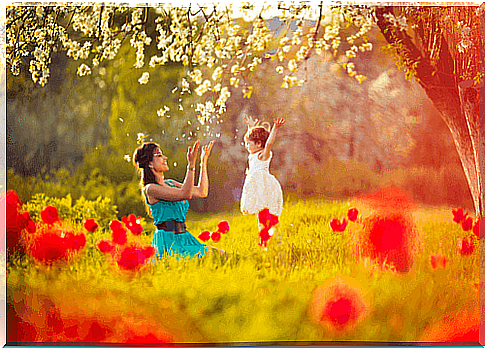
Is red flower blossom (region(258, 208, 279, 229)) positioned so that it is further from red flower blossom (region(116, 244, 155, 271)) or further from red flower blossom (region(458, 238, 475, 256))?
red flower blossom (region(458, 238, 475, 256))

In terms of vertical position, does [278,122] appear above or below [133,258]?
above

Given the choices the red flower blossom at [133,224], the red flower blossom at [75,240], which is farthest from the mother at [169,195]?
the red flower blossom at [75,240]

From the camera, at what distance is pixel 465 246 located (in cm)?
270

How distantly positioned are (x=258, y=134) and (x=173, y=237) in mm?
948

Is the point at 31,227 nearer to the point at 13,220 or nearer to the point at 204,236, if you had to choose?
the point at 13,220

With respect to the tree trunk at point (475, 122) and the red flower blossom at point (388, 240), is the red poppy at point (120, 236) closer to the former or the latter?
the red flower blossom at point (388, 240)

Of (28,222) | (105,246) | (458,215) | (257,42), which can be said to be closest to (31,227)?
(28,222)

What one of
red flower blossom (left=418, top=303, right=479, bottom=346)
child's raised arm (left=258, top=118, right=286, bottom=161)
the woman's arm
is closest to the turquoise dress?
the woman's arm

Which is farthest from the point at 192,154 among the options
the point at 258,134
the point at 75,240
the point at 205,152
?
Result: the point at 75,240

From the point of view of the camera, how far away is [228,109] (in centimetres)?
267

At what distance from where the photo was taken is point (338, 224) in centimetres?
268

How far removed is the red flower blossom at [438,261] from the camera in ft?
8.84

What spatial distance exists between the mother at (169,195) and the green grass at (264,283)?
0.23 ft

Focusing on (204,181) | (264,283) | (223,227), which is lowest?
(264,283)
